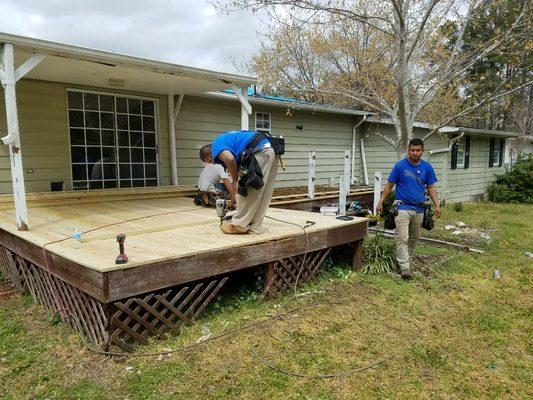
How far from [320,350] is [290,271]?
51.1 inches

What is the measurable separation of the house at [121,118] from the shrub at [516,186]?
8316 millimetres

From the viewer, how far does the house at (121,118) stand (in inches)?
212

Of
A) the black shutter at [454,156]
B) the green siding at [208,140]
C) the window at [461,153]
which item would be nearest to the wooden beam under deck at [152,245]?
the green siding at [208,140]

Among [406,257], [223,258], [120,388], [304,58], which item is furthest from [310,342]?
[304,58]

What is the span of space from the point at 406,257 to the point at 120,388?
11.7ft

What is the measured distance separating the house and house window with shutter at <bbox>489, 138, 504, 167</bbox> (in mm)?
8456

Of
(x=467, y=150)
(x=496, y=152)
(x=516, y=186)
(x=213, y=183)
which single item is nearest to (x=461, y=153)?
(x=467, y=150)

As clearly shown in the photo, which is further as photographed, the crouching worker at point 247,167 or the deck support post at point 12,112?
the deck support post at point 12,112

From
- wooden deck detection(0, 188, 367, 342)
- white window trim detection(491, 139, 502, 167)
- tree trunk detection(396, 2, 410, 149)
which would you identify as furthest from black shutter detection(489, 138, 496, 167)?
wooden deck detection(0, 188, 367, 342)

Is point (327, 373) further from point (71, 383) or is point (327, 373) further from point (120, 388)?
point (71, 383)

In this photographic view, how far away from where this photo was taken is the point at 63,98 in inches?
260

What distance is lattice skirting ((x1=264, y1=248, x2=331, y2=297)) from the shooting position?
427cm

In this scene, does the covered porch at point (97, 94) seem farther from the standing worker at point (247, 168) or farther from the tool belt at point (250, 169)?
the tool belt at point (250, 169)

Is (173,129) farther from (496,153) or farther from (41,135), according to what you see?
(496,153)
